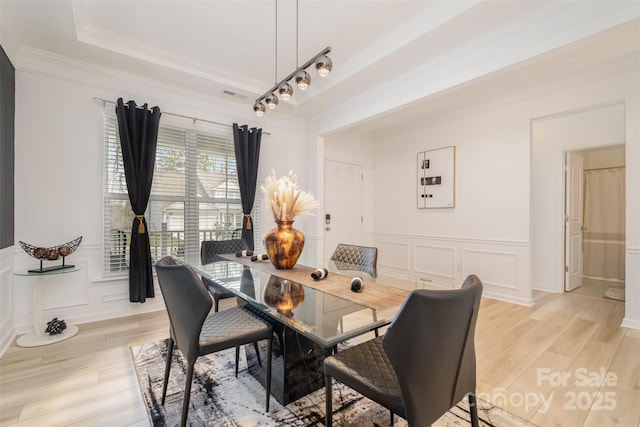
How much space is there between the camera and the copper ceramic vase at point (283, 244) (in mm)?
2141

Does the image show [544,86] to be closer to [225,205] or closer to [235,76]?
[235,76]

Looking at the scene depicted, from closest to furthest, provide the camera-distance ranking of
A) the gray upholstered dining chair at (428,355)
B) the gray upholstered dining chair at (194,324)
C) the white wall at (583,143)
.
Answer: the gray upholstered dining chair at (428,355) < the gray upholstered dining chair at (194,324) < the white wall at (583,143)

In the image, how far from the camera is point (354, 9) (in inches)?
91.5

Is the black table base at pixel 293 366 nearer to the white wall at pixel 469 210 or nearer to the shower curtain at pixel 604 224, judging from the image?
the white wall at pixel 469 210

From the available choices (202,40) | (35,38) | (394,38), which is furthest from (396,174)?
(35,38)

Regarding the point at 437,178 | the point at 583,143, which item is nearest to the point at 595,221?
the point at 583,143

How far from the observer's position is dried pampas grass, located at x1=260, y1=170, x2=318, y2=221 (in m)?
2.09

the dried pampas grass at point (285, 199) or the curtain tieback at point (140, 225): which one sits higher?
the dried pampas grass at point (285, 199)

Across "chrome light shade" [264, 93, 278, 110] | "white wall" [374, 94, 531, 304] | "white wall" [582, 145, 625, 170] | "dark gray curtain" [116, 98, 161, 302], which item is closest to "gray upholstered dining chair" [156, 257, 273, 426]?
"chrome light shade" [264, 93, 278, 110]

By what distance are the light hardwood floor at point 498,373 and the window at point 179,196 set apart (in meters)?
0.88

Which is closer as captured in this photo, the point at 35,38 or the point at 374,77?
the point at 35,38

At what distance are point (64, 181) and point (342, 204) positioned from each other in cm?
375

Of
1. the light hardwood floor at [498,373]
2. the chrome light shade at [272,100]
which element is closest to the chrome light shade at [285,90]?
the chrome light shade at [272,100]

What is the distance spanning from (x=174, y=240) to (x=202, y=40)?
7.30 ft
